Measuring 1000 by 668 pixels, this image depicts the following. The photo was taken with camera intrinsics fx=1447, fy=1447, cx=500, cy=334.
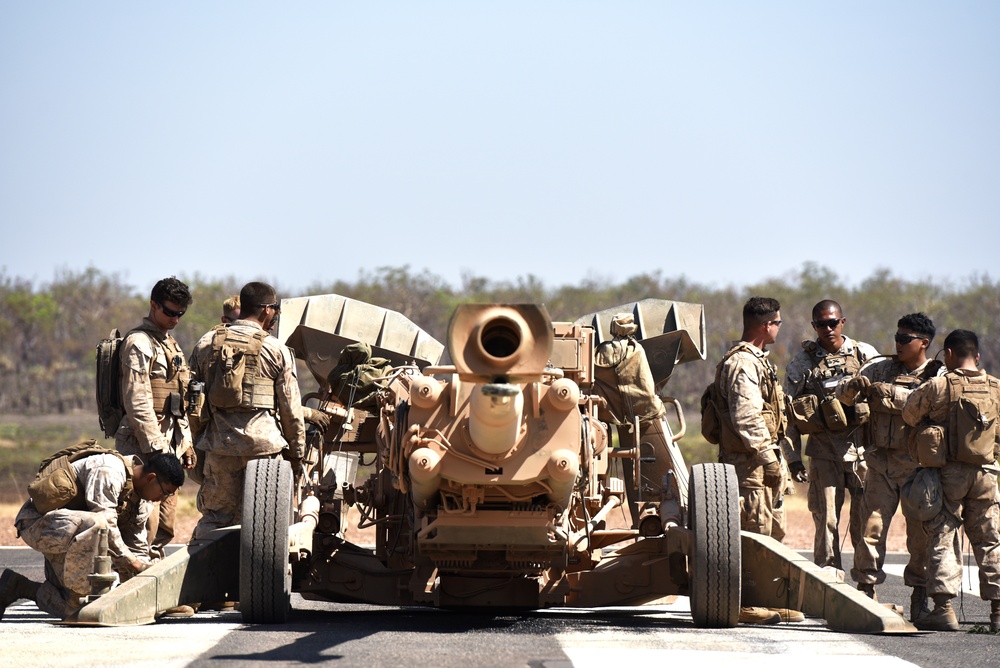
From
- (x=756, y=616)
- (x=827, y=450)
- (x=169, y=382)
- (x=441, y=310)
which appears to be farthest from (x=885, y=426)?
(x=441, y=310)

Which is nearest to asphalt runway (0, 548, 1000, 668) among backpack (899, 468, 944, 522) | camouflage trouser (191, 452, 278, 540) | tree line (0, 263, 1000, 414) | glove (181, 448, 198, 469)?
camouflage trouser (191, 452, 278, 540)

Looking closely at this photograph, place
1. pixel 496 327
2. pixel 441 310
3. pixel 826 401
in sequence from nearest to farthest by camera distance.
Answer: pixel 496 327, pixel 826 401, pixel 441 310

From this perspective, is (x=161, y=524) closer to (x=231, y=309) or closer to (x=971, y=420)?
(x=231, y=309)

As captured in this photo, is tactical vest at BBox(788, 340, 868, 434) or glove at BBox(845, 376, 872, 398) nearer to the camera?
glove at BBox(845, 376, 872, 398)

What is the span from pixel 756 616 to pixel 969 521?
65.8 inches

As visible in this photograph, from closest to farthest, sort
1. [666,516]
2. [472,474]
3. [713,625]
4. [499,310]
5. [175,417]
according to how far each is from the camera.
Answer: [499,310]
[472,474]
[713,625]
[666,516]
[175,417]

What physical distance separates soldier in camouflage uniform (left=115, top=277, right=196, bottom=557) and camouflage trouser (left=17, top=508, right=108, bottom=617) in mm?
1073

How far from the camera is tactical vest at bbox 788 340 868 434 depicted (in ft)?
38.0

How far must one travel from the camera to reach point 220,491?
403 inches

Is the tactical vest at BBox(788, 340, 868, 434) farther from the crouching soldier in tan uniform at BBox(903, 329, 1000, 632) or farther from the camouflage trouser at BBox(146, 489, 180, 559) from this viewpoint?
the camouflage trouser at BBox(146, 489, 180, 559)

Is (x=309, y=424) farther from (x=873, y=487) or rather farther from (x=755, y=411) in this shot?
(x=873, y=487)

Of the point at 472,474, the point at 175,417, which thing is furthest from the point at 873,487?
the point at 175,417

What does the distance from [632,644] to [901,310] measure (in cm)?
4828

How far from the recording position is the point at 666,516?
9844 millimetres
